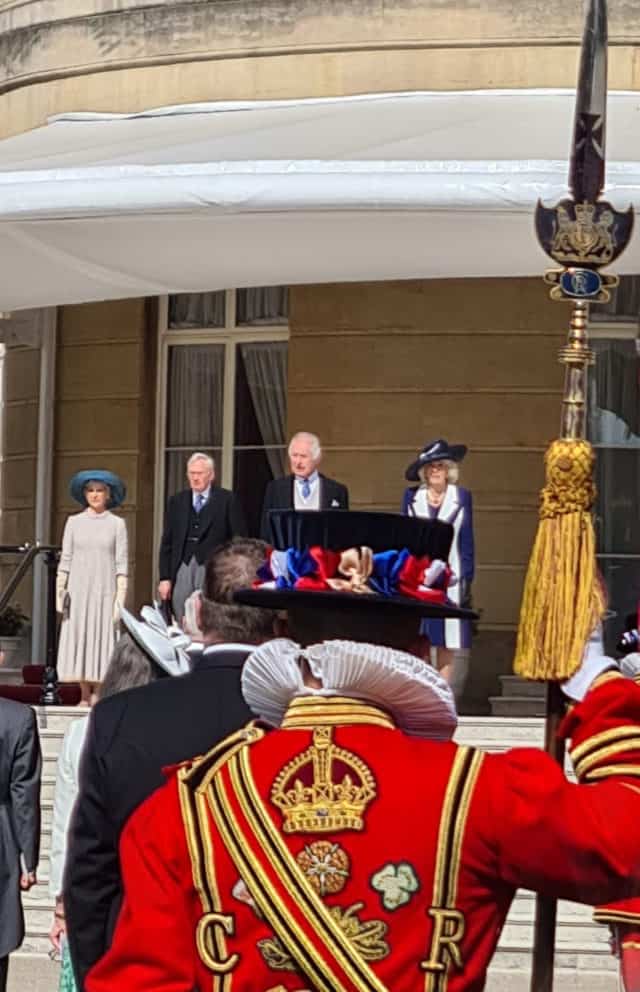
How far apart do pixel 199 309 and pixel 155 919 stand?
13.8 m

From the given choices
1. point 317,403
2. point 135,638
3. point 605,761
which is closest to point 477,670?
point 317,403

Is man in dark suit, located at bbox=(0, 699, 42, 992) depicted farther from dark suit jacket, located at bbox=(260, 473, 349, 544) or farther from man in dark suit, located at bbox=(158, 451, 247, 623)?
man in dark suit, located at bbox=(158, 451, 247, 623)

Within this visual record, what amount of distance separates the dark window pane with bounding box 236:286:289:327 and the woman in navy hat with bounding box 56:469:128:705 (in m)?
3.39

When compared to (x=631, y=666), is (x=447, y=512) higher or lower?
higher

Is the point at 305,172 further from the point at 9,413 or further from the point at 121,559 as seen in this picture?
the point at 9,413

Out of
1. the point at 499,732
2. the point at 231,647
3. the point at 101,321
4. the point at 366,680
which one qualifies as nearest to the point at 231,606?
the point at 231,647

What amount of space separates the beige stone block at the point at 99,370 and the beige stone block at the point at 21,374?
225 mm

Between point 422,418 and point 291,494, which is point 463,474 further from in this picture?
point 291,494

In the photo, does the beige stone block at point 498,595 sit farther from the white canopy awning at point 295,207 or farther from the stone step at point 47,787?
the stone step at point 47,787

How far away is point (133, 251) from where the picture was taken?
11.3 m

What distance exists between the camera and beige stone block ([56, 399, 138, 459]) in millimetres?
16859

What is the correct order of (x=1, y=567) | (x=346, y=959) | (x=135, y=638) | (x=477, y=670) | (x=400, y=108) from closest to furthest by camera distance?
(x=346, y=959)
(x=135, y=638)
(x=400, y=108)
(x=477, y=670)
(x=1, y=567)

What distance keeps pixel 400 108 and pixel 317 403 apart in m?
3.19

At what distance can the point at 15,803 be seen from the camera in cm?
744
